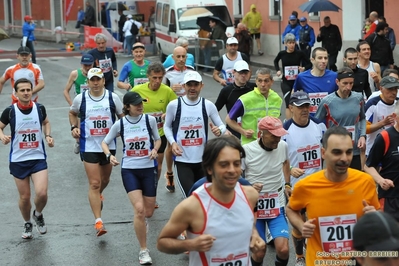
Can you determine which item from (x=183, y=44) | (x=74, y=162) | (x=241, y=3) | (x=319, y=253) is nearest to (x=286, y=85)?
(x=183, y=44)

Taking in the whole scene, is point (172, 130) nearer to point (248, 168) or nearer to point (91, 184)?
point (91, 184)

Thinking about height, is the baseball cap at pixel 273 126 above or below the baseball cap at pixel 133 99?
below

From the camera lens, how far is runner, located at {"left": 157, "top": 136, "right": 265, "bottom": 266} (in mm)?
5277

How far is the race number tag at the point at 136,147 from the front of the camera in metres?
9.42

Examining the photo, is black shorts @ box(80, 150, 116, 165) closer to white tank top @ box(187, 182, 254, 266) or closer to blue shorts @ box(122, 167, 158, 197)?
blue shorts @ box(122, 167, 158, 197)

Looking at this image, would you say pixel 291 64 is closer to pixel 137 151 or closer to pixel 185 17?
pixel 137 151

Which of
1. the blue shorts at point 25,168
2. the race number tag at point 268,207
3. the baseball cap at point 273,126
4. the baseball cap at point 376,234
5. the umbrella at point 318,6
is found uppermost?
the umbrella at point 318,6

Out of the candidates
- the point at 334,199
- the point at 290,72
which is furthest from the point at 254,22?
the point at 334,199

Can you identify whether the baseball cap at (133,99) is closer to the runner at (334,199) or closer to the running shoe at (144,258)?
the running shoe at (144,258)

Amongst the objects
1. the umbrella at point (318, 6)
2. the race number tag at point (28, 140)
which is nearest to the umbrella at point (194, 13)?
the umbrella at point (318, 6)

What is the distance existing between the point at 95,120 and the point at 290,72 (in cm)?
565

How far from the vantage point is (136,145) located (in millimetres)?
9453

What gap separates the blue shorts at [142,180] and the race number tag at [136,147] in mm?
177

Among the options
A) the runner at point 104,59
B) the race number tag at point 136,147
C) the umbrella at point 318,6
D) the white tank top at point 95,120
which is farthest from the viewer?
the umbrella at point 318,6
